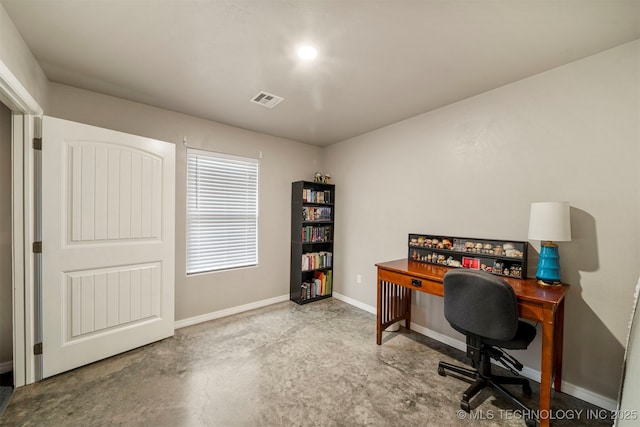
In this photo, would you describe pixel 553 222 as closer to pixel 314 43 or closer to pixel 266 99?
pixel 314 43

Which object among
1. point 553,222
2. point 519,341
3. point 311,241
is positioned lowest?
point 519,341

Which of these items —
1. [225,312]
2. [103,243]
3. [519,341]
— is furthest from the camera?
[225,312]

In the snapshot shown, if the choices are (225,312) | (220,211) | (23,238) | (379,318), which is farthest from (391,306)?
(23,238)

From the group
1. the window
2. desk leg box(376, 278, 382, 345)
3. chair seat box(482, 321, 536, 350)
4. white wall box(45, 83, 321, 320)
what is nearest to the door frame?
white wall box(45, 83, 321, 320)

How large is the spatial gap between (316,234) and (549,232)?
2684 millimetres

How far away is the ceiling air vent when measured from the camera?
93.9 inches

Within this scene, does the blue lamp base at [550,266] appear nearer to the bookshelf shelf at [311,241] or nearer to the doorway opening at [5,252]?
the bookshelf shelf at [311,241]

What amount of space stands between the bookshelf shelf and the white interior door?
5.41 feet

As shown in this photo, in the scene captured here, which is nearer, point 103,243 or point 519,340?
point 519,340

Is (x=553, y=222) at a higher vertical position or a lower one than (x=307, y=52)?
lower

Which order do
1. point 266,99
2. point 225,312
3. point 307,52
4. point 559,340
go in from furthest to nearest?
point 225,312
point 266,99
point 559,340
point 307,52

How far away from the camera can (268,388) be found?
188 cm

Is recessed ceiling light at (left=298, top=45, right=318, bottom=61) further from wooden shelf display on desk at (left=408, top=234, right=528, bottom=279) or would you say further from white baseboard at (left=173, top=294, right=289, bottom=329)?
white baseboard at (left=173, top=294, right=289, bottom=329)

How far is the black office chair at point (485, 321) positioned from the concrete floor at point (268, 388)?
4.8 inches
